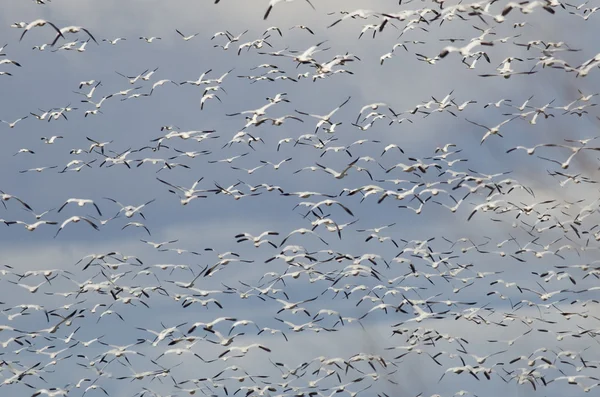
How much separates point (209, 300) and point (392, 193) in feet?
52.9

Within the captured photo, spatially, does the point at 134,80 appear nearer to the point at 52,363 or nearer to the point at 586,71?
the point at 52,363

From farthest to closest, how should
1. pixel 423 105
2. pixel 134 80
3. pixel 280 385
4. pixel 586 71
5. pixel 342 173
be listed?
pixel 280 385 < pixel 134 80 < pixel 423 105 < pixel 342 173 < pixel 586 71

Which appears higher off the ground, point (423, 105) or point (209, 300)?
point (423, 105)

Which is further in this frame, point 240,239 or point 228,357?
point 228,357

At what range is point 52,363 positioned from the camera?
93.6 meters

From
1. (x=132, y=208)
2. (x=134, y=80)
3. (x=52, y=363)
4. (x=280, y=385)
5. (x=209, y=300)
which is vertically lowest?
(x=280, y=385)

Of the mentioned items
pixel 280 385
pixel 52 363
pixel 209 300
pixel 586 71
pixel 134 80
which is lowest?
pixel 280 385

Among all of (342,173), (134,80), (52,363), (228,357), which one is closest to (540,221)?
(342,173)

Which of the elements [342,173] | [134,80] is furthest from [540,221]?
[134,80]

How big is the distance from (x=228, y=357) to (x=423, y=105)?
23451 millimetres

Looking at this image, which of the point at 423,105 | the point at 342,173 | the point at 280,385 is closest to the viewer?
the point at 342,173

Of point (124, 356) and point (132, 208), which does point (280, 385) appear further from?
point (132, 208)

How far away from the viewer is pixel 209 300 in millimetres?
87125

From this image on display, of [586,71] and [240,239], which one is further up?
[586,71]
